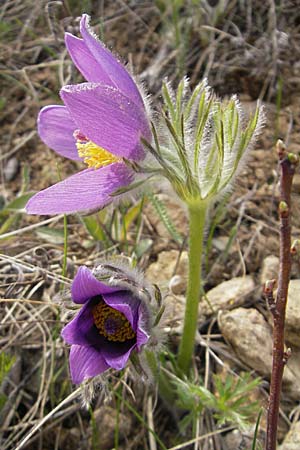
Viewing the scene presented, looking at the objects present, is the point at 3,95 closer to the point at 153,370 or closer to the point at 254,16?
the point at 254,16

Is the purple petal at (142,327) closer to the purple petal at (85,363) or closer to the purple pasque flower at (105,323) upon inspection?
the purple pasque flower at (105,323)

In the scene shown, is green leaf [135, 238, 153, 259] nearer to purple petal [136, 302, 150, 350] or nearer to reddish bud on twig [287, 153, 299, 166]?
purple petal [136, 302, 150, 350]

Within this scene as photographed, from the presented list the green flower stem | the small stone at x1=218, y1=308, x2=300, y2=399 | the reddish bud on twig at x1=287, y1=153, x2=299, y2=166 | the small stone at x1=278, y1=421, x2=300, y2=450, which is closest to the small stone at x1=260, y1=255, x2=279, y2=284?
the small stone at x1=218, y1=308, x2=300, y2=399

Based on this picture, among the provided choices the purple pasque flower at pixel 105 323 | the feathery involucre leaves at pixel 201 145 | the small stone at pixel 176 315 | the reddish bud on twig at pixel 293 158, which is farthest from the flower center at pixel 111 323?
the reddish bud on twig at pixel 293 158

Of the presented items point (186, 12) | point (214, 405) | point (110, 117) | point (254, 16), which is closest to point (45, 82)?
point (186, 12)

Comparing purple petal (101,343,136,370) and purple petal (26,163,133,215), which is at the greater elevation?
purple petal (26,163,133,215)

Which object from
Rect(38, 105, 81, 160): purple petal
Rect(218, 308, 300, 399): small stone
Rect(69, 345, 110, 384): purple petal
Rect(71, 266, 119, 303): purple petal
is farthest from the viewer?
Rect(218, 308, 300, 399): small stone
